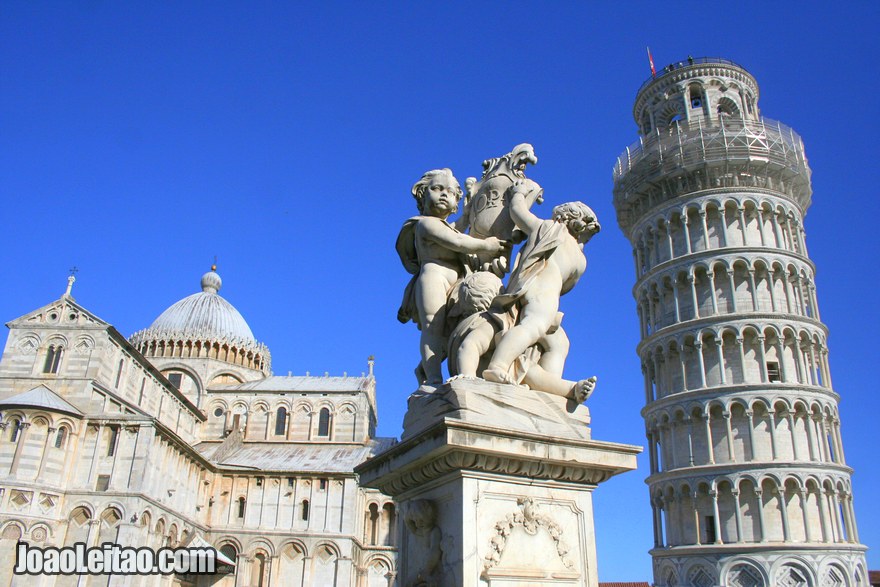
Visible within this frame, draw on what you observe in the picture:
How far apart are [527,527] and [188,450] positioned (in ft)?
126

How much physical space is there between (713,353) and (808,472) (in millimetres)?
6474

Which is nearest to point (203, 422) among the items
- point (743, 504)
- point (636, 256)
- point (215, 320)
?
point (215, 320)

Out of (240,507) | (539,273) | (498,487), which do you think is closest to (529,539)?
(498,487)

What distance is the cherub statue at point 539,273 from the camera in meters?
4.05

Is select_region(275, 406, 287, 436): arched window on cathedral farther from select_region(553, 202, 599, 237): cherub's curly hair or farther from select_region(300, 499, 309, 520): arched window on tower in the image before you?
select_region(553, 202, 599, 237): cherub's curly hair

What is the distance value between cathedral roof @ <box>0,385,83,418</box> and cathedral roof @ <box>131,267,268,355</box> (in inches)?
794

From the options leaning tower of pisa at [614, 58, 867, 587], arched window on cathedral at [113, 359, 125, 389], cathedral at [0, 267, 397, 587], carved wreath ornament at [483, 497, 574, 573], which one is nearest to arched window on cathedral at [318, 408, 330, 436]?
cathedral at [0, 267, 397, 587]

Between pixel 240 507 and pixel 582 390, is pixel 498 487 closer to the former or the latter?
pixel 582 390

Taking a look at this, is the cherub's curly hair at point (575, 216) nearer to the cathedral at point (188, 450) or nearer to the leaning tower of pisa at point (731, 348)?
the leaning tower of pisa at point (731, 348)

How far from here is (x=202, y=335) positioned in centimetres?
5331

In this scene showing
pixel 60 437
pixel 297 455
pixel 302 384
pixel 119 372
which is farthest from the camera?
pixel 302 384

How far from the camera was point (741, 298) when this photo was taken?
3403 centimetres

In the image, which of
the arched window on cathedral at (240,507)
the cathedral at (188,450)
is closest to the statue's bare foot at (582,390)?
the cathedral at (188,450)

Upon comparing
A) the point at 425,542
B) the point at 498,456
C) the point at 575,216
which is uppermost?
the point at 575,216
